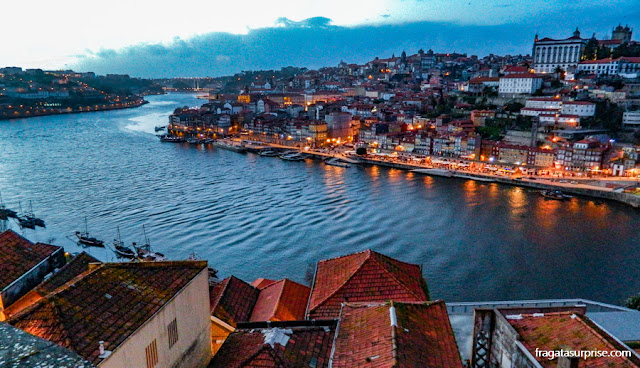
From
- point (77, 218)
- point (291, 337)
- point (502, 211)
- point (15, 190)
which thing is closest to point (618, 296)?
point (502, 211)

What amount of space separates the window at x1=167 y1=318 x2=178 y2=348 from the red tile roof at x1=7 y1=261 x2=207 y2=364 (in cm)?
30

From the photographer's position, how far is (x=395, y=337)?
177 inches

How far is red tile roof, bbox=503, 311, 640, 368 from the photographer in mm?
3930

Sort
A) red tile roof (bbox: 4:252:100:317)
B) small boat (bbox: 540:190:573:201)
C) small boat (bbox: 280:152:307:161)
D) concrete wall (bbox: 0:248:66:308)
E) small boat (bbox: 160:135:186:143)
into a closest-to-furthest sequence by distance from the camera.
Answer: red tile roof (bbox: 4:252:100:317)
concrete wall (bbox: 0:248:66:308)
small boat (bbox: 540:190:573:201)
small boat (bbox: 280:152:307:161)
small boat (bbox: 160:135:186:143)

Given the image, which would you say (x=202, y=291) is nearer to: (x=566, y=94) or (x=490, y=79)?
(x=566, y=94)

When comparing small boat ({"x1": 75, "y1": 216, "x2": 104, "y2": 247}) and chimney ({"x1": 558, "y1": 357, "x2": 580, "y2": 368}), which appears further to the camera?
small boat ({"x1": 75, "y1": 216, "x2": 104, "y2": 247})

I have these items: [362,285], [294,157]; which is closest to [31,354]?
[362,285]

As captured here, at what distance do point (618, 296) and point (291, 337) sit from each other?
13467 millimetres

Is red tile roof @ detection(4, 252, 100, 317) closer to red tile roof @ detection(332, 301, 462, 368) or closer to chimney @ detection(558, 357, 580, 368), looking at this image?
red tile roof @ detection(332, 301, 462, 368)

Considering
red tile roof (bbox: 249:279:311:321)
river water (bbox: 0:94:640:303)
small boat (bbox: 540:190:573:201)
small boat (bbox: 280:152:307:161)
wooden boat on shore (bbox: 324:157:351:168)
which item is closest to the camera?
red tile roof (bbox: 249:279:311:321)

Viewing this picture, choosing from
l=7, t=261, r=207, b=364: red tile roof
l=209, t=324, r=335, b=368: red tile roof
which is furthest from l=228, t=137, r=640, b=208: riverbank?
l=7, t=261, r=207, b=364: red tile roof

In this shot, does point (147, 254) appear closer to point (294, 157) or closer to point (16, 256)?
point (16, 256)

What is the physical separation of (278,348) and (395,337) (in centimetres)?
142

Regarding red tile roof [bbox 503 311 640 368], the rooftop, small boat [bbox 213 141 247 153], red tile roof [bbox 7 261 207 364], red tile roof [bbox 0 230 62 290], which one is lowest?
small boat [bbox 213 141 247 153]
